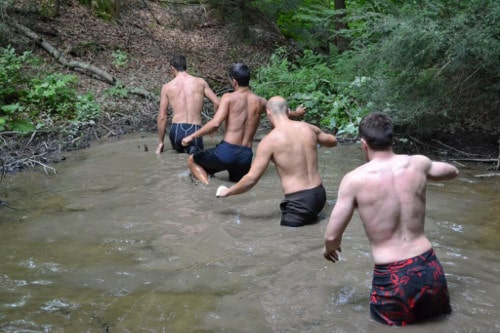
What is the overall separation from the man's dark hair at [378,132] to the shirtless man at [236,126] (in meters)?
3.83

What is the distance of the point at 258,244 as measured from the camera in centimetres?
564

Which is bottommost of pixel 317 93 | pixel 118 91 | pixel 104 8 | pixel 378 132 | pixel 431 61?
pixel 118 91

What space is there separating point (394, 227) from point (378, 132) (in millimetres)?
640

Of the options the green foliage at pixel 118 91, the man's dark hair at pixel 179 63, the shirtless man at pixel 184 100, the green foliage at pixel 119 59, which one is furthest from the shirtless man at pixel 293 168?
the green foliage at pixel 119 59

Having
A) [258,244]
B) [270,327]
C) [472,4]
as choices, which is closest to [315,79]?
[472,4]

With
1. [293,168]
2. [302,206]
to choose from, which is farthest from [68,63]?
[302,206]

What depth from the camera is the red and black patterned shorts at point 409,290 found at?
3.68 m

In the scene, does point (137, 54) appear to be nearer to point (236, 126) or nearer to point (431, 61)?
point (236, 126)

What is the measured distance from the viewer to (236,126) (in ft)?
25.2

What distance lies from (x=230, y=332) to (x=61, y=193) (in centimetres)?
464

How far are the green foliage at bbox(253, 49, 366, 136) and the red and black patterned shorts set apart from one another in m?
6.83

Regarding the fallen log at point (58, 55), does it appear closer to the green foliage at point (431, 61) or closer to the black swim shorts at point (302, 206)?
the green foliage at point (431, 61)

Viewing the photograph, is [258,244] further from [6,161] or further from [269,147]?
[6,161]

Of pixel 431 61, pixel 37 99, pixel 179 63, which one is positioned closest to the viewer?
pixel 431 61
